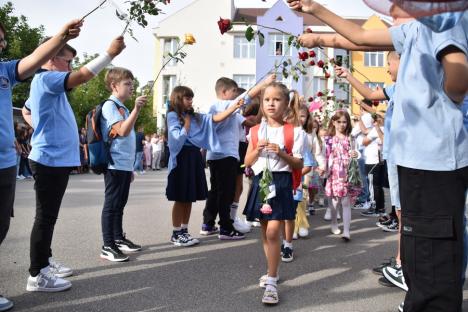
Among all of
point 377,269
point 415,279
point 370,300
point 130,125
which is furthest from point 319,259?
point 415,279

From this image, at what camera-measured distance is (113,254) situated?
4941 mm

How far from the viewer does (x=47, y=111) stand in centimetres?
392

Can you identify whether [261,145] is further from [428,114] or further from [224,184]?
[224,184]

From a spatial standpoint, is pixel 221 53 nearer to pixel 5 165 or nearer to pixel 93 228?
pixel 93 228

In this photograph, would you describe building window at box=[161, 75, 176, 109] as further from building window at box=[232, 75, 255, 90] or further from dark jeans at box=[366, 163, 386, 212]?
dark jeans at box=[366, 163, 386, 212]

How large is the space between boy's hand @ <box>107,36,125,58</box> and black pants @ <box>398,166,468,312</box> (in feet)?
7.63

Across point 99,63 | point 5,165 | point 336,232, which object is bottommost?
point 336,232

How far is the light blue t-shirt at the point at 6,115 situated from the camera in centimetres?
332

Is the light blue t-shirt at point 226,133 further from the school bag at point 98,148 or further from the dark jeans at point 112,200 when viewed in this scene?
the school bag at point 98,148

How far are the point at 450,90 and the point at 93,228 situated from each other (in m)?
5.86

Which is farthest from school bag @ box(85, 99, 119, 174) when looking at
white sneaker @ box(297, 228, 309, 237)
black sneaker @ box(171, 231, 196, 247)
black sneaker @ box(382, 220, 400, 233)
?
black sneaker @ box(382, 220, 400, 233)

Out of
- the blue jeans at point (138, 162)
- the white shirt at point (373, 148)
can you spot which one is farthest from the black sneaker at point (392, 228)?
the blue jeans at point (138, 162)

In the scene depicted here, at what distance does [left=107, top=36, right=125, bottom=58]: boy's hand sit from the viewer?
11.3 ft

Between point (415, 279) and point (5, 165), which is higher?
point (5, 165)
